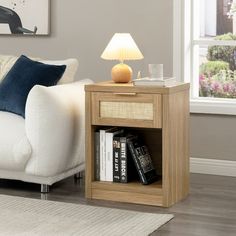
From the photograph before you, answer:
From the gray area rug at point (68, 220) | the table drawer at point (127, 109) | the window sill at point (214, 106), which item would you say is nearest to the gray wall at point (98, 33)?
the window sill at point (214, 106)

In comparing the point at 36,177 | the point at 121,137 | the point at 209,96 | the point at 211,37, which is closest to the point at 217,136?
the point at 209,96

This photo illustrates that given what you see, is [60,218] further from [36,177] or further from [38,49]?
[38,49]

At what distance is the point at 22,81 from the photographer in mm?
4656

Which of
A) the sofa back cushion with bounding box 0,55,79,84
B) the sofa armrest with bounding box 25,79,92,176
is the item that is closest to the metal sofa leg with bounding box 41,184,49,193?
the sofa armrest with bounding box 25,79,92,176

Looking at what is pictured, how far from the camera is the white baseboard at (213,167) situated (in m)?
5.12

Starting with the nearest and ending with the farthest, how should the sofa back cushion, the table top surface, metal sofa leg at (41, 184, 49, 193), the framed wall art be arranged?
the table top surface < metal sofa leg at (41, 184, 49, 193) < the sofa back cushion < the framed wall art

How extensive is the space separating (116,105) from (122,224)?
819 mm

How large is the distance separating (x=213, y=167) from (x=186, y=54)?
88 cm

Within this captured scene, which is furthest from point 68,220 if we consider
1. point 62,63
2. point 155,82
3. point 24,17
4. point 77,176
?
point 24,17

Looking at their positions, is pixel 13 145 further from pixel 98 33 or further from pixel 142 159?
pixel 98 33

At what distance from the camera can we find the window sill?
5.08m

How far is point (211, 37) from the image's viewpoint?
5246 millimetres

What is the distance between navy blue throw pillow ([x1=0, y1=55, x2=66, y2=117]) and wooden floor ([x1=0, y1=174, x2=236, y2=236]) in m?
0.55

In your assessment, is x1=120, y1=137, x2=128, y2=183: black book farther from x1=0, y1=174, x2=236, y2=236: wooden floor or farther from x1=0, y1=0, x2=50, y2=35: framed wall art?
x1=0, y1=0, x2=50, y2=35: framed wall art
